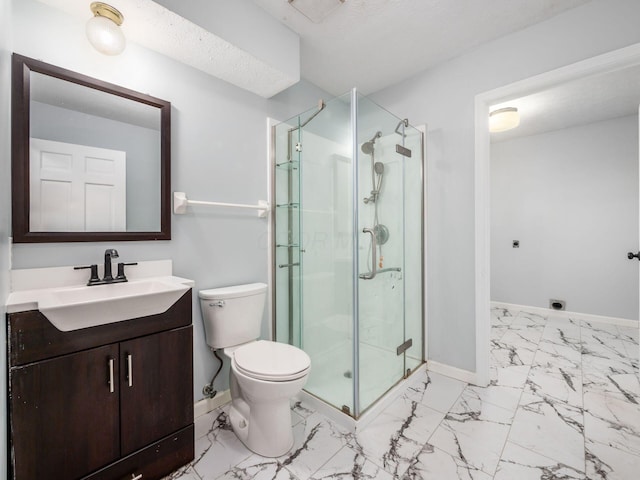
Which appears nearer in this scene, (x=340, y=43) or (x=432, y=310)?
(x=340, y=43)

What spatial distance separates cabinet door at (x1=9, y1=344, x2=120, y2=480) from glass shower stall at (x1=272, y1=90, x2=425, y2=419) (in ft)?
3.78

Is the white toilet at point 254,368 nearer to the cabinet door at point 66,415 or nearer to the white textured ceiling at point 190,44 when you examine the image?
the cabinet door at point 66,415

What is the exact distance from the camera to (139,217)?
1581mm

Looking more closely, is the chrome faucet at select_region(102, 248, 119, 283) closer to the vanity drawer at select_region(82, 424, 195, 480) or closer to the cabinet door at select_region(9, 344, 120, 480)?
the cabinet door at select_region(9, 344, 120, 480)

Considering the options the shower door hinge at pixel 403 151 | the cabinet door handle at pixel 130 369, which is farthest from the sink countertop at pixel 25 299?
the shower door hinge at pixel 403 151

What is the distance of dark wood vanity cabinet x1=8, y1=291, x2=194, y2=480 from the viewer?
1.00 meters

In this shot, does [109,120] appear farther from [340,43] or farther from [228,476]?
[228,476]

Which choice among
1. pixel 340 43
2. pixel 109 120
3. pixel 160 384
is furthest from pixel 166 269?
pixel 340 43

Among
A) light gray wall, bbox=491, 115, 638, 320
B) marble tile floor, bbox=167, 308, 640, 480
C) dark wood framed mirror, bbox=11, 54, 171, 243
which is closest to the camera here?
dark wood framed mirror, bbox=11, 54, 171, 243

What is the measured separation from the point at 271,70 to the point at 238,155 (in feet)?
1.89

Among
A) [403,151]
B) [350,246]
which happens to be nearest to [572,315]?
[403,151]

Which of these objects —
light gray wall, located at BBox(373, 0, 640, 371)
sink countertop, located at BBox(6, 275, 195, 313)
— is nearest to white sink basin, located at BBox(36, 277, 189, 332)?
sink countertop, located at BBox(6, 275, 195, 313)

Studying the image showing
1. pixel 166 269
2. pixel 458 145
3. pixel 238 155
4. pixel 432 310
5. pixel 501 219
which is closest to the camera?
pixel 166 269

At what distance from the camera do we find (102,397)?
1156 millimetres
